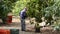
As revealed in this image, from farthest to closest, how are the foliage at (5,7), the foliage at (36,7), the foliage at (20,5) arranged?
1. the foliage at (5,7)
2. the foliage at (20,5)
3. the foliage at (36,7)

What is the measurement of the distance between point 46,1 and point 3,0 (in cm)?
584

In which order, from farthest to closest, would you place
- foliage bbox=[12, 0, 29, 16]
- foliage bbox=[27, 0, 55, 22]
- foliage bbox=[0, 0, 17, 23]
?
foliage bbox=[0, 0, 17, 23] → foliage bbox=[12, 0, 29, 16] → foliage bbox=[27, 0, 55, 22]

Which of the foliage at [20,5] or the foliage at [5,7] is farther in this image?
the foliage at [5,7]

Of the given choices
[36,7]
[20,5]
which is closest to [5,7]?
[20,5]

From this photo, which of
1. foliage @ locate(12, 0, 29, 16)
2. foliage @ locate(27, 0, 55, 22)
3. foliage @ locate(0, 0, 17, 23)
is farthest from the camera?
foliage @ locate(0, 0, 17, 23)

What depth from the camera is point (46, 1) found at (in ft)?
47.0

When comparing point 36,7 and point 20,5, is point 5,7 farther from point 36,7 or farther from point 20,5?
point 36,7

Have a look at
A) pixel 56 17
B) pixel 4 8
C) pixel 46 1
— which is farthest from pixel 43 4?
pixel 4 8

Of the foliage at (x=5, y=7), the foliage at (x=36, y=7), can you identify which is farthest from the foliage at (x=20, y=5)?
the foliage at (x=5, y=7)

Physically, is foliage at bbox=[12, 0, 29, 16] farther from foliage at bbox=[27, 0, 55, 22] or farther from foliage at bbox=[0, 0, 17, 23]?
foliage at bbox=[0, 0, 17, 23]

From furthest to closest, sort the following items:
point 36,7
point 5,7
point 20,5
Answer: point 5,7
point 20,5
point 36,7

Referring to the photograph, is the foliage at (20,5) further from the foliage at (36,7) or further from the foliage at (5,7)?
the foliage at (5,7)

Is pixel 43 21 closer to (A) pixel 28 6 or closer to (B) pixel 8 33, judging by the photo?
(A) pixel 28 6

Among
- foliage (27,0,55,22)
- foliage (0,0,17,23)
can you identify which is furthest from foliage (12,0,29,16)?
foliage (0,0,17,23)
